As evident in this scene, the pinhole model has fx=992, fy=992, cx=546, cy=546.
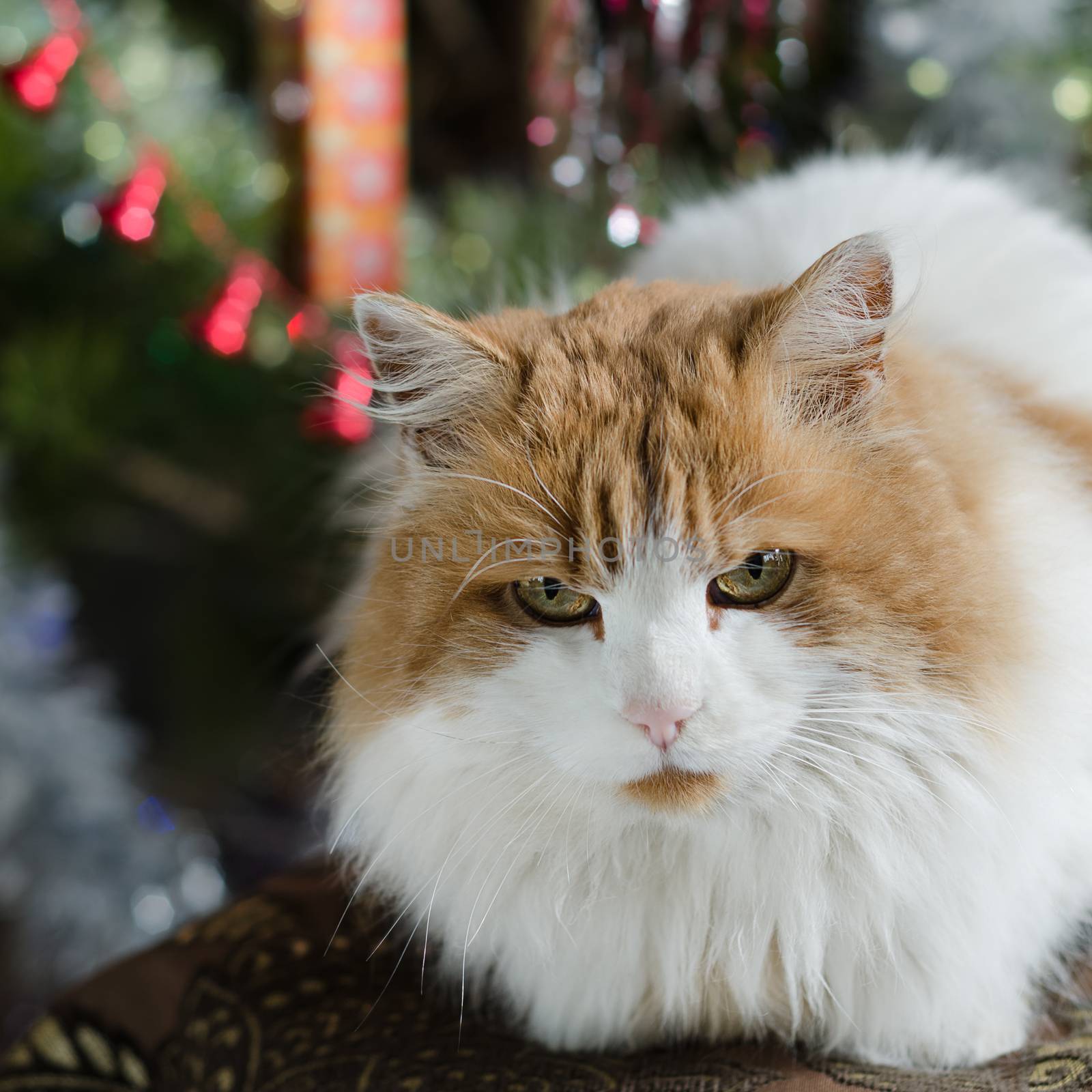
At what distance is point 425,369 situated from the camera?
75 cm

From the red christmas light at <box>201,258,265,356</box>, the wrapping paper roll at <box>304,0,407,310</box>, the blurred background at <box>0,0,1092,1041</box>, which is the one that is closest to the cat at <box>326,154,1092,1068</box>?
the blurred background at <box>0,0,1092,1041</box>

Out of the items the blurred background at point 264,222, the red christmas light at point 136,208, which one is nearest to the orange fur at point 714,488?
the blurred background at point 264,222

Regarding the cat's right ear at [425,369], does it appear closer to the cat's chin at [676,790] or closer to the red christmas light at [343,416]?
the cat's chin at [676,790]

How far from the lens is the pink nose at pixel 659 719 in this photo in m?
0.61

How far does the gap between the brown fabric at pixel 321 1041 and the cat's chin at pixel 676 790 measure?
216 mm

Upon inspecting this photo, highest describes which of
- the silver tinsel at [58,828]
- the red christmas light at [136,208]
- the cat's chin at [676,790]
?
the red christmas light at [136,208]

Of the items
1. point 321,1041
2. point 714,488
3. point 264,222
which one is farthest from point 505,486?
point 264,222

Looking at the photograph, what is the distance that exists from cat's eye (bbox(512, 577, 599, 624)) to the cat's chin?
0.38ft

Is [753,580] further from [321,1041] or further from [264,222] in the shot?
[264,222]

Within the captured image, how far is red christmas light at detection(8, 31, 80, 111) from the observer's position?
1.38 m

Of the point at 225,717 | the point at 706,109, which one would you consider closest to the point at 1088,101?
the point at 706,109

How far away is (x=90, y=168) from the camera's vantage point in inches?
58.4

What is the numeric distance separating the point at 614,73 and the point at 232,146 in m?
0.61

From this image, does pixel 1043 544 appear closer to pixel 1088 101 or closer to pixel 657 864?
pixel 657 864
